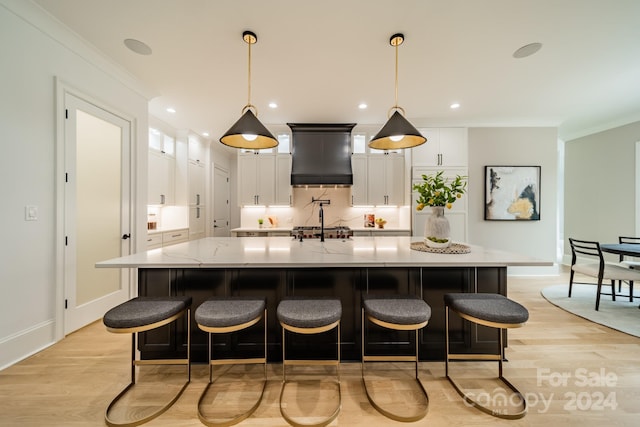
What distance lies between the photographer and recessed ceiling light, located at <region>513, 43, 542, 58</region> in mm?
2307

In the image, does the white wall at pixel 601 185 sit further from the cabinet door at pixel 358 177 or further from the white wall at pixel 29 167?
the white wall at pixel 29 167

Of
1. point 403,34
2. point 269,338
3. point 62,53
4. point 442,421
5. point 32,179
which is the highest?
point 403,34

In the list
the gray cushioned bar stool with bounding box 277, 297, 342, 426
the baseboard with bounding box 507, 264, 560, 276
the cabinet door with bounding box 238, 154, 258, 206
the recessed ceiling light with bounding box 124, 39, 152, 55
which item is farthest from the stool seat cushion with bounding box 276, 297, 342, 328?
the baseboard with bounding box 507, 264, 560, 276

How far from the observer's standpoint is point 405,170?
4434 mm

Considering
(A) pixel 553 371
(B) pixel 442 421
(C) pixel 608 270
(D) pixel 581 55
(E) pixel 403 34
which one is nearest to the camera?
(B) pixel 442 421

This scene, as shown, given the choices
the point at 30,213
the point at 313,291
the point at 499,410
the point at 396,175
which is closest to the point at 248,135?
the point at 313,291

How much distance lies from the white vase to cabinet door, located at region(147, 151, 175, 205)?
4.25 m

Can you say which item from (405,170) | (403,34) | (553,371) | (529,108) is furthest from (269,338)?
(529,108)

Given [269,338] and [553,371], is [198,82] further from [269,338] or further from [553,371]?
[553,371]

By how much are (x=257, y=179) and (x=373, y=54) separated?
2.92 meters

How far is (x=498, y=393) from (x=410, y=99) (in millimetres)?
3424

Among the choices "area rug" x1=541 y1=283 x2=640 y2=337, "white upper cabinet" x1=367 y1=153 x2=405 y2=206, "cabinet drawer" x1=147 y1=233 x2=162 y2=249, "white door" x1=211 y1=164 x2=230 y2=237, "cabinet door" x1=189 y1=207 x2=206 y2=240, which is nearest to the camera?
"area rug" x1=541 y1=283 x2=640 y2=337

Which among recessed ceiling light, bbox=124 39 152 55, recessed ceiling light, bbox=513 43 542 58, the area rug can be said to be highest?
recessed ceiling light, bbox=513 43 542 58

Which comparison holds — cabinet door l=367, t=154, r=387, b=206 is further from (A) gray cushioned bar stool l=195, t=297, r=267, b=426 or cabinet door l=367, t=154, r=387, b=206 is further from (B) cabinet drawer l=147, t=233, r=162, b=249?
(B) cabinet drawer l=147, t=233, r=162, b=249
